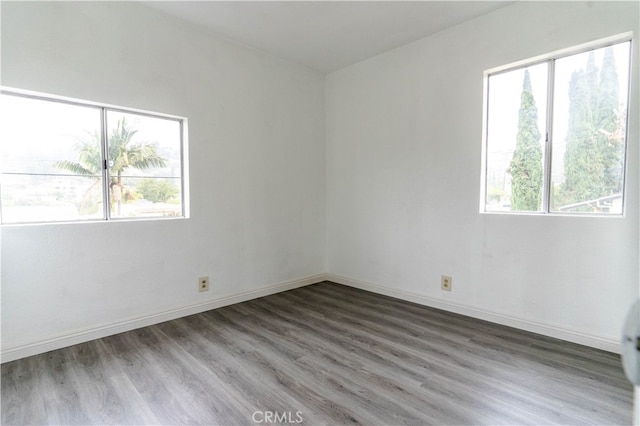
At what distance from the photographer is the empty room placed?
1.80 m

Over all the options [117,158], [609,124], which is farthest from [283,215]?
[609,124]

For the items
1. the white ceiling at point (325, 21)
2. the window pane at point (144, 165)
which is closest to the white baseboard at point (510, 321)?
the window pane at point (144, 165)

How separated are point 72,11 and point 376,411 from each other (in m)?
3.36

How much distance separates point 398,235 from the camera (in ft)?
11.1

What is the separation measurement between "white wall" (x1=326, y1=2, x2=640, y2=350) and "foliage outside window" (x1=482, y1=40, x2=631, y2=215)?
126 mm

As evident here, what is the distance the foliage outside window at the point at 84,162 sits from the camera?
2133 millimetres

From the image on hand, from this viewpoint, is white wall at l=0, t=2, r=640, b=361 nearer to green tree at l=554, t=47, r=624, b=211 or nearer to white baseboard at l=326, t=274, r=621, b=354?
white baseboard at l=326, t=274, r=621, b=354

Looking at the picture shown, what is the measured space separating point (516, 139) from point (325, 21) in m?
2.00

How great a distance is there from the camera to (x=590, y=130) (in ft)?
7.41

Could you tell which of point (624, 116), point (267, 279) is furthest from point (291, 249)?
point (624, 116)

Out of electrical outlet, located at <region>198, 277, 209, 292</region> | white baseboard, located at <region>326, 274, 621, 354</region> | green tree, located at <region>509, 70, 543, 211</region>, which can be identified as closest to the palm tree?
electrical outlet, located at <region>198, 277, 209, 292</region>

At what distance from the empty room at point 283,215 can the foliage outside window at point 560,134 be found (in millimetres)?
14

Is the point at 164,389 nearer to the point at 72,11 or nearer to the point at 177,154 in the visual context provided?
the point at 177,154

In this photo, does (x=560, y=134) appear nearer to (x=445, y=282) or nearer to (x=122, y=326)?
(x=445, y=282)
